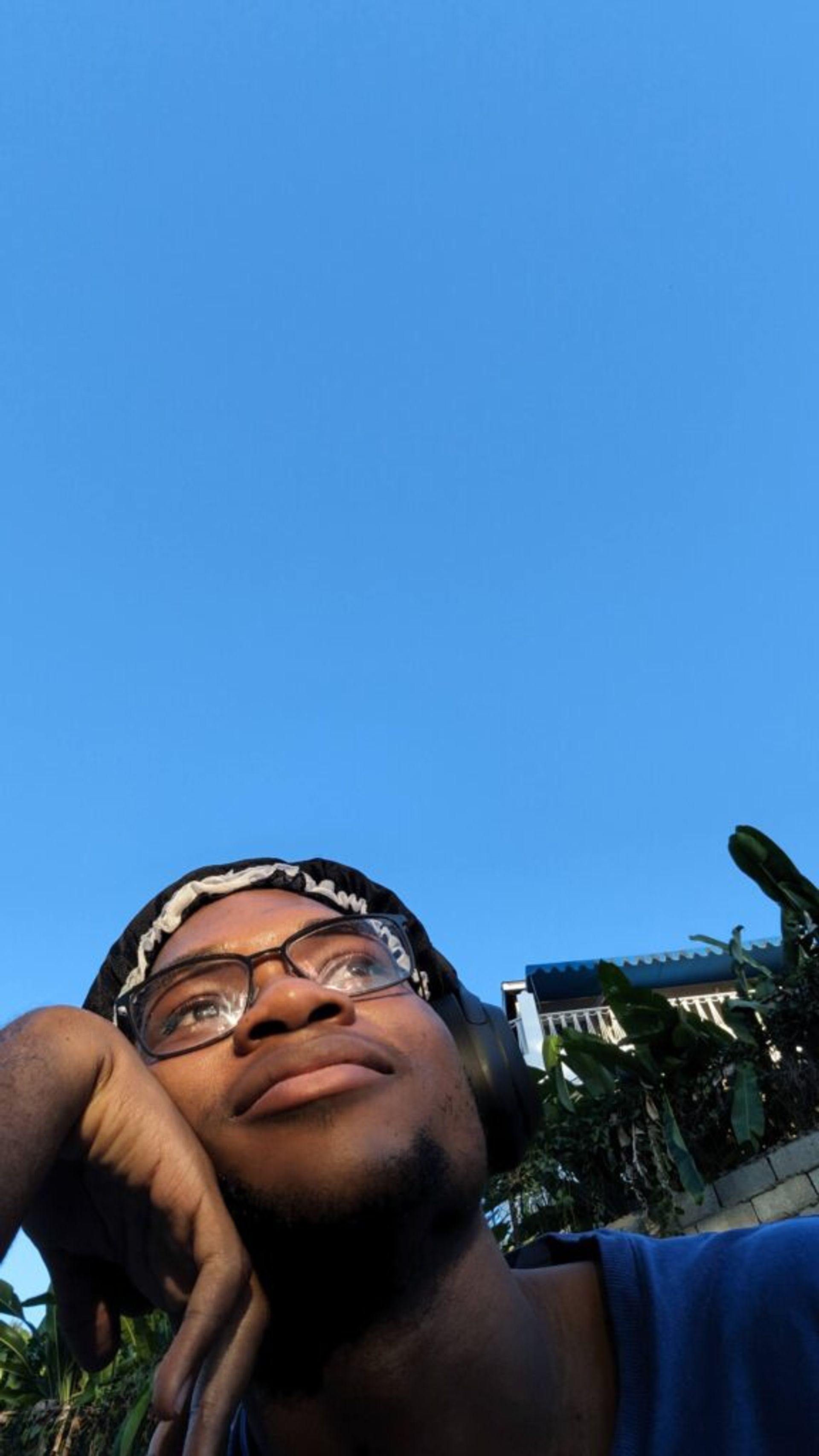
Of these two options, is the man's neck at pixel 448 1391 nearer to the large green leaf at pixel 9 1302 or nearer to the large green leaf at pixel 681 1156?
the large green leaf at pixel 681 1156

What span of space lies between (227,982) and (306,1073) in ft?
1.11

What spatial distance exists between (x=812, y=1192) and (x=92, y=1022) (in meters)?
4.49

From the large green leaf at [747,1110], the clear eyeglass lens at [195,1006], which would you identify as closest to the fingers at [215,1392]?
the clear eyeglass lens at [195,1006]

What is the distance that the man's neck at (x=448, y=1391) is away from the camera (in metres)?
1.29

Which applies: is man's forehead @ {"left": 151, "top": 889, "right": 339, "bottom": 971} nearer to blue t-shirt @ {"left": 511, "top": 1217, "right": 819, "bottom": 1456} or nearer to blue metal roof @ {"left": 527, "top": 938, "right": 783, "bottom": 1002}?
blue t-shirt @ {"left": 511, "top": 1217, "right": 819, "bottom": 1456}

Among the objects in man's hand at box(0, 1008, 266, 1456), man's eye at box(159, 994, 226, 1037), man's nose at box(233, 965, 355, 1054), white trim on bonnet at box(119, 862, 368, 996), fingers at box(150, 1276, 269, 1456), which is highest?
white trim on bonnet at box(119, 862, 368, 996)

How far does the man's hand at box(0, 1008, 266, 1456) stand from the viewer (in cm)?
90

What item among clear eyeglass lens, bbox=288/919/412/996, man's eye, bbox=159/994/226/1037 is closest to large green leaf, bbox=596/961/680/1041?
clear eyeglass lens, bbox=288/919/412/996

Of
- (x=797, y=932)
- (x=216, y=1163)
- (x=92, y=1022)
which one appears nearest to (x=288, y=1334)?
(x=216, y=1163)

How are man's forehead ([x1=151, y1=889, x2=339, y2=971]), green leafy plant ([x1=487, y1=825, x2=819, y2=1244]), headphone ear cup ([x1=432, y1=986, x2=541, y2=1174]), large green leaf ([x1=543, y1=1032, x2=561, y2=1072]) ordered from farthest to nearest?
large green leaf ([x1=543, y1=1032, x2=561, y2=1072]) < green leafy plant ([x1=487, y1=825, x2=819, y2=1244]) < headphone ear cup ([x1=432, y1=986, x2=541, y2=1174]) < man's forehead ([x1=151, y1=889, x2=339, y2=971])

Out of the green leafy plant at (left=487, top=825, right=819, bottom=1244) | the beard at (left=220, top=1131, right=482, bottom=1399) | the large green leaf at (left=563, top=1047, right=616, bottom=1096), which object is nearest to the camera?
the beard at (left=220, top=1131, right=482, bottom=1399)

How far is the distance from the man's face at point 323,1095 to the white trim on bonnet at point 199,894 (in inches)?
13.5

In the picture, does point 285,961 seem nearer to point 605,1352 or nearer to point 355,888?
point 355,888

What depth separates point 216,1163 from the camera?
1.33 meters
